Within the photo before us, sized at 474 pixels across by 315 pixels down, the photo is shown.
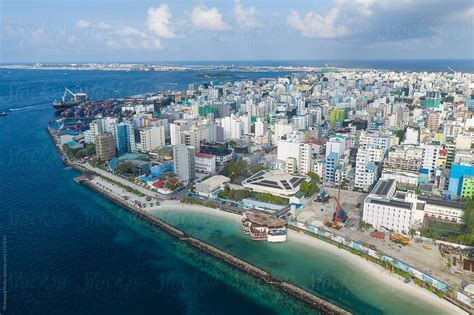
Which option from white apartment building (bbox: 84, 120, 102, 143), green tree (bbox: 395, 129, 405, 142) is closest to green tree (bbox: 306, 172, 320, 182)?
green tree (bbox: 395, 129, 405, 142)

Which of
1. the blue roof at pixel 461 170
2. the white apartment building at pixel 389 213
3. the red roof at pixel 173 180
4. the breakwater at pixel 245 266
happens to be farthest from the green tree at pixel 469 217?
the red roof at pixel 173 180

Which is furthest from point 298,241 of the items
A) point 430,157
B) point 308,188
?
point 430,157

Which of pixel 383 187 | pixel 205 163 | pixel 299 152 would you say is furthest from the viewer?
pixel 205 163

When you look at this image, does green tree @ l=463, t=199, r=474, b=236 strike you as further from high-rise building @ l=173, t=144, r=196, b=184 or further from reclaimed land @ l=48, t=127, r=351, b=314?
high-rise building @ l=173, t=144, r=196, b=184

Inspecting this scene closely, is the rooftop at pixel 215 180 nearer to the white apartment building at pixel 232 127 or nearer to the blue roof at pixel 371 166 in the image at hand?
the blue roof at pixel 371 166

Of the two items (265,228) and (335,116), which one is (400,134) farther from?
(265,228)

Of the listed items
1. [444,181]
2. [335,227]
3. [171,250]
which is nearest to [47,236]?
[171,250]
